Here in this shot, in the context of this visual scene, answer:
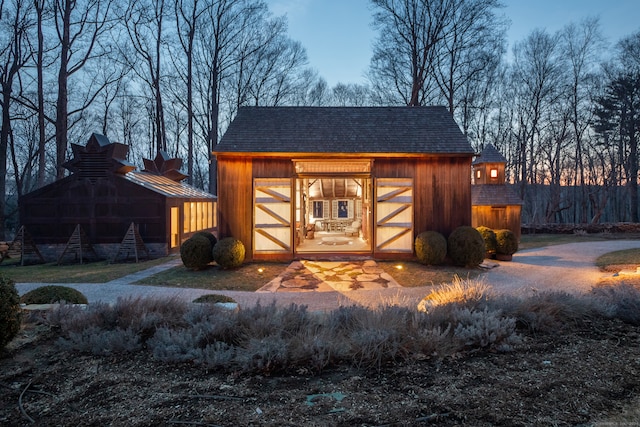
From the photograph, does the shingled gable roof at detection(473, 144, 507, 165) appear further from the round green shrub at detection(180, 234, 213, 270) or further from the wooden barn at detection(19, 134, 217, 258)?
the wooden barn at detection(19, 134, 217, 258)

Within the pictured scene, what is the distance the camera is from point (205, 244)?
33.6ft

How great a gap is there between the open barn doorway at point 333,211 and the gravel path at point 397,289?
16.9 ft

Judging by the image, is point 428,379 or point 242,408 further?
point 428,379

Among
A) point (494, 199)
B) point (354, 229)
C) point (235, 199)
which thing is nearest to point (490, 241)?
point (494, 199)

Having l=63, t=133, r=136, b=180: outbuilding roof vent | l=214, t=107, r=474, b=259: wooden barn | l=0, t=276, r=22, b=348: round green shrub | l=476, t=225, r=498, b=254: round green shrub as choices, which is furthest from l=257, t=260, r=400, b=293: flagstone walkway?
l=63, t=133, r=136, b=180: outbuilding roof vent

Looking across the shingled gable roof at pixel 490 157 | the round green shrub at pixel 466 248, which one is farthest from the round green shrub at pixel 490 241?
the shingled gable roof at pixel 490 157

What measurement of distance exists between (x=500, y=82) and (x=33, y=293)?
27.5 meters

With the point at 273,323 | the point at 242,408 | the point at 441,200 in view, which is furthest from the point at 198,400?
the point at 441,200

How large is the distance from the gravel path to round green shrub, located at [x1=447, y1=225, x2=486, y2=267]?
0.59 meters

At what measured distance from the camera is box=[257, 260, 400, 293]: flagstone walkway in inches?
333

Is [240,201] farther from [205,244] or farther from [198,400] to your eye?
[198,400]

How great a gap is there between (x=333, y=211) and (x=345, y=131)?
8674 mm

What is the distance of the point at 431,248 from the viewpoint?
1051 cm

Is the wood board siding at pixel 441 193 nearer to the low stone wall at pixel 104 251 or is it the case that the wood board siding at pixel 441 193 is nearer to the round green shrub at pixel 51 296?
the round green shrub at pixel 51 296
